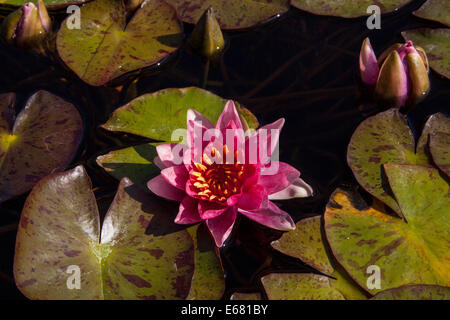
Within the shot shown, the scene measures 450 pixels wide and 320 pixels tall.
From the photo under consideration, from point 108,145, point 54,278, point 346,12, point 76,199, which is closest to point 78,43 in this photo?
point 108,145

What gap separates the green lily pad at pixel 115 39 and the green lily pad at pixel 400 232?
4.91 feet

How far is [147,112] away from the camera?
2.50 m

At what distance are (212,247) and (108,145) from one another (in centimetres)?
92

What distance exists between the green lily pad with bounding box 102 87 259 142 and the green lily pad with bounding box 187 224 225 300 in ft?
2.26

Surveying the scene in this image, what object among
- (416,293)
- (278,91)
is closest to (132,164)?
(278,91)

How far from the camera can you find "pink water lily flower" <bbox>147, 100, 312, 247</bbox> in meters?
2.04

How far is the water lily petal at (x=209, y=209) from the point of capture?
1999 millimetres

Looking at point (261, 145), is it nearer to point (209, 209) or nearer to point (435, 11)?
point (209, 209)

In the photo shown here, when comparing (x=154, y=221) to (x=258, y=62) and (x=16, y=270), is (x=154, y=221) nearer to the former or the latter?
(x=16, y=270)

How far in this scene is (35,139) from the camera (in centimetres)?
244

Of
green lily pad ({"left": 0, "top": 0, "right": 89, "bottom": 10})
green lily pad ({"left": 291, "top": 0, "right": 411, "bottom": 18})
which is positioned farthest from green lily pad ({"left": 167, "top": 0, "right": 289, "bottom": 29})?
green lily pad ({"left": 0, "top": 0, "right": 89, "bottom": 10})

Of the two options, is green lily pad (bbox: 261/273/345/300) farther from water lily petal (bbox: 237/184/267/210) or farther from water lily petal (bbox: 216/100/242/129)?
water lily petal (bbox: 216/100/242/129)

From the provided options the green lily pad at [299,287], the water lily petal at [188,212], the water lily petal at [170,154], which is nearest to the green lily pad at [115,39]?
the water lily petal at [170,154]
